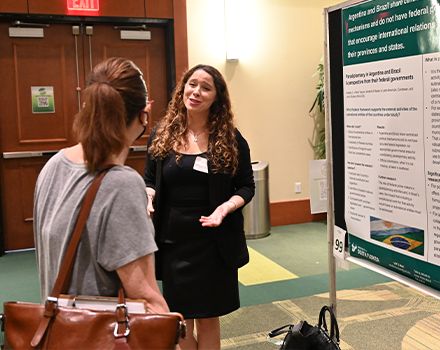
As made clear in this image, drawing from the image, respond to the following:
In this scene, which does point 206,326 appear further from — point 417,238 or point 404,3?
point 404,3

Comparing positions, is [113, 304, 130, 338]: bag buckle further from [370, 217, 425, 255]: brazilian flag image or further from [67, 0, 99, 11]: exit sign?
[67, 0, 99, 11]: exit sign

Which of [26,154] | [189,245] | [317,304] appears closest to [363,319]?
[317,304]

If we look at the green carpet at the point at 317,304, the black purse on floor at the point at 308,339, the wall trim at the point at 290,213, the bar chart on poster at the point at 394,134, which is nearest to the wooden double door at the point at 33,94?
the green carpet at the point at 317,304

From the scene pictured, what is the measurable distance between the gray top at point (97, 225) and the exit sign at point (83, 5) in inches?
155

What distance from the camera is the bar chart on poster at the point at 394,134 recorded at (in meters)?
1.49

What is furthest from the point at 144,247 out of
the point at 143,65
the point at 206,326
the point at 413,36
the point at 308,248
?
the point at 143,65

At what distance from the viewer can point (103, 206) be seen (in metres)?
1.07

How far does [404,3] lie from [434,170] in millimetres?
557

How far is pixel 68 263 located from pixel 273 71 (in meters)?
4.73

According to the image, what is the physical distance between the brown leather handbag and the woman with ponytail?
26 millimetres

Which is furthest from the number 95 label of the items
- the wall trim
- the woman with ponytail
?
the wall trim

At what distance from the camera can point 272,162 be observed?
560cm

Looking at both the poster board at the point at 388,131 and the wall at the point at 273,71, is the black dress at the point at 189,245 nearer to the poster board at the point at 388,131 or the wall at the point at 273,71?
the poster board at the point at 388,131

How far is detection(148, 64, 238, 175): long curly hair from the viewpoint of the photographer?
6.91 feet
